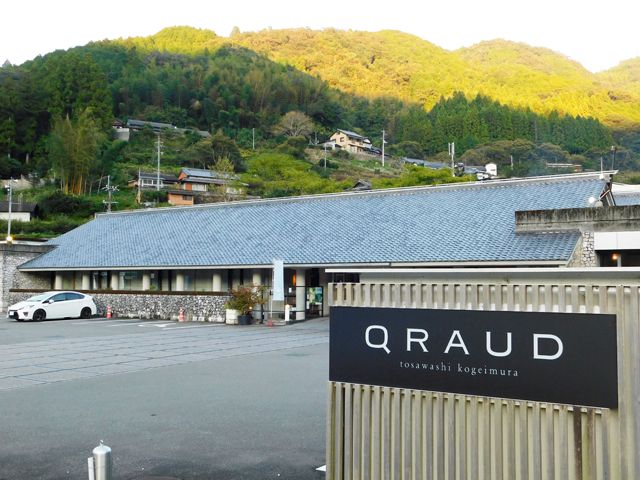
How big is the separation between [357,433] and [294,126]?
10329 cm

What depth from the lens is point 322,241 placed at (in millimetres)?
26625

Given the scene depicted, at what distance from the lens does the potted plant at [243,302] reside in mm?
25109

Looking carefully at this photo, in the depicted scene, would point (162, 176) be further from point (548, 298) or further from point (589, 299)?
point (589, 299)

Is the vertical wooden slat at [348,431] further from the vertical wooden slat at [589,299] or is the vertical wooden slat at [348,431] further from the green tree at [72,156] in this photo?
the green tree at [72,156]

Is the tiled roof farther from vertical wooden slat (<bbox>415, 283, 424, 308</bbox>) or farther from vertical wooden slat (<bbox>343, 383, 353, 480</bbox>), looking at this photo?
vertical wooden slat (<bbox>343, 383, 353, 480</bbox>)

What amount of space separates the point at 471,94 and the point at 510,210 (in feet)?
447

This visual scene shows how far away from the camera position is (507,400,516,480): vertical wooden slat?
14.6 ft

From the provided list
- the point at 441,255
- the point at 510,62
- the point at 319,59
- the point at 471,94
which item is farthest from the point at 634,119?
the point at 441,255

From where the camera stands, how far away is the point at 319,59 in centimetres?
19462

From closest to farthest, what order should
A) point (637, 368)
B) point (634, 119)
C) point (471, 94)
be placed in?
1. point (637, 368)
2. point (634, 119)
3. point (471, 94)

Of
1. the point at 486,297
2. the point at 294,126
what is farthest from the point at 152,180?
the point at 486,297

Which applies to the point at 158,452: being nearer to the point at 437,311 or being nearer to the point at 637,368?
the point at 437,311

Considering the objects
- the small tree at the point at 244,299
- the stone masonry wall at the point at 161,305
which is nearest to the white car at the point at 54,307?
the stone masonry wall at the point at 161,305

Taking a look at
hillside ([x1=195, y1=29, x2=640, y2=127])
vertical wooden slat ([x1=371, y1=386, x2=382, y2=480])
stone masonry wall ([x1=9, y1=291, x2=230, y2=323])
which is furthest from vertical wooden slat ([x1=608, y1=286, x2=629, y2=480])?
hillside ([x1=195, y1=29, x2=640, y2=127])
